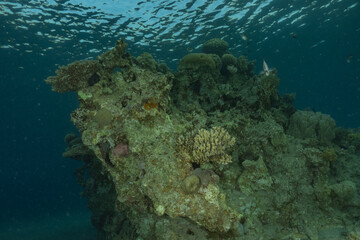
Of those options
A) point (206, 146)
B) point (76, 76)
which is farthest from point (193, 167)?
point (76, 76)

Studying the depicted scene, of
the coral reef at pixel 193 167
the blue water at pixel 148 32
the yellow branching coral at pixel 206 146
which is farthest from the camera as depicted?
the blue water at pixel 148 32

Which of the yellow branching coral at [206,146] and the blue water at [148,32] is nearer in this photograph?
the yellow branching coral at [206,146]

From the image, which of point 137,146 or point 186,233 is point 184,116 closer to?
point 137,146

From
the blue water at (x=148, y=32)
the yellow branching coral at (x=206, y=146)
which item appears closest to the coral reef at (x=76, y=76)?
the yellow branching coral at (x=206, y=146)

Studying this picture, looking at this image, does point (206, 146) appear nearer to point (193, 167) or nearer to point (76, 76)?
point (193, 167)

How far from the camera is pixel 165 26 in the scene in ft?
65.6

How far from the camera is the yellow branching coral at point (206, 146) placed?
432 centimetres

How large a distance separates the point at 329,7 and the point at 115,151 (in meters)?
28.6

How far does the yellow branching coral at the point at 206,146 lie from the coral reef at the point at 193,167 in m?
0.02

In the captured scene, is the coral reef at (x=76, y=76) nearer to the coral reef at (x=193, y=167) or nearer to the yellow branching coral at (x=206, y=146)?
the coral reef at (x=193, y=167)

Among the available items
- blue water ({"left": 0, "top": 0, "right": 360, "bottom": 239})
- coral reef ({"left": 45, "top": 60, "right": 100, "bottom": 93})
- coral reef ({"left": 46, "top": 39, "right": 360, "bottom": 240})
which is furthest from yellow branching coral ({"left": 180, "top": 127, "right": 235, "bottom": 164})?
blue water ({"left": 0, "top": 0, "right": 360, "bottom": 239})

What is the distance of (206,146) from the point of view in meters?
4.34

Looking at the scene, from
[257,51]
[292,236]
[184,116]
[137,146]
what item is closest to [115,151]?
[137,146]

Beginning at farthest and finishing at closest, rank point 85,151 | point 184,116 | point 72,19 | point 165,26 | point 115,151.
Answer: point 165,26
point 72,19
point 85,151
point 184,116
point 115,151
